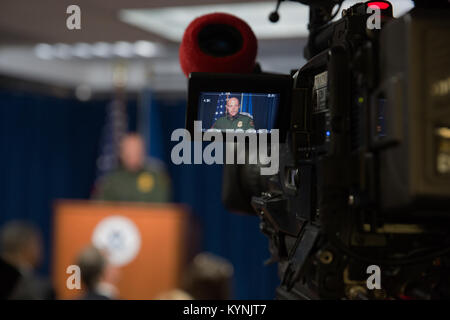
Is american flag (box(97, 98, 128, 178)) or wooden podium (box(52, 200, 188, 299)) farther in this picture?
american flag (box(97, 98, 128, 178))

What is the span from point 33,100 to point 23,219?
121 centimetres

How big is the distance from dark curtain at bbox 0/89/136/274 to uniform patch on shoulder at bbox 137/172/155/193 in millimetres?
1096

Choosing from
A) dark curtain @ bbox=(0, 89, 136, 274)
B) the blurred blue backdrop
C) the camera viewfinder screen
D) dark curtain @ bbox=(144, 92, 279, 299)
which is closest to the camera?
the camera viewfinder screen

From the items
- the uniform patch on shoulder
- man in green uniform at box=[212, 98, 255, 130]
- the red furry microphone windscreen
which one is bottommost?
the uniform patch on shoulder

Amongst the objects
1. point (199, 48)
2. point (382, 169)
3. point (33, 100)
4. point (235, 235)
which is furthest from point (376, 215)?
point (33, 100)

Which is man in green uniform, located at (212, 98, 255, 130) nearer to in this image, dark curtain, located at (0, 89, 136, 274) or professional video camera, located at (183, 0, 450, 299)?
professional video camera, located at (183, 0, 450, 299)

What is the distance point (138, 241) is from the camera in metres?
4.34

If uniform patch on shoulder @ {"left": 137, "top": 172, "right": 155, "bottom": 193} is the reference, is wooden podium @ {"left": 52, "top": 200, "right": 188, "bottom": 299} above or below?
below

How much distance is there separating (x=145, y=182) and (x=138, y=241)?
2.13ft

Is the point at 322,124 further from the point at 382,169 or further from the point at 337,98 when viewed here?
the point at 382,169

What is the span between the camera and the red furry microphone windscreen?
119 centimetres

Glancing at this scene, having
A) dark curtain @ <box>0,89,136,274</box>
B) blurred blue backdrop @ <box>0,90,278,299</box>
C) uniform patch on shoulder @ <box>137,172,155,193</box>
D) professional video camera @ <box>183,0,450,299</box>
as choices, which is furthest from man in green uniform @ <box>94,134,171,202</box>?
professional video camera @ <box>183,0,450,299</box>

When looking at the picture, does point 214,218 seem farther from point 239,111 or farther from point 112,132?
point 239,111
